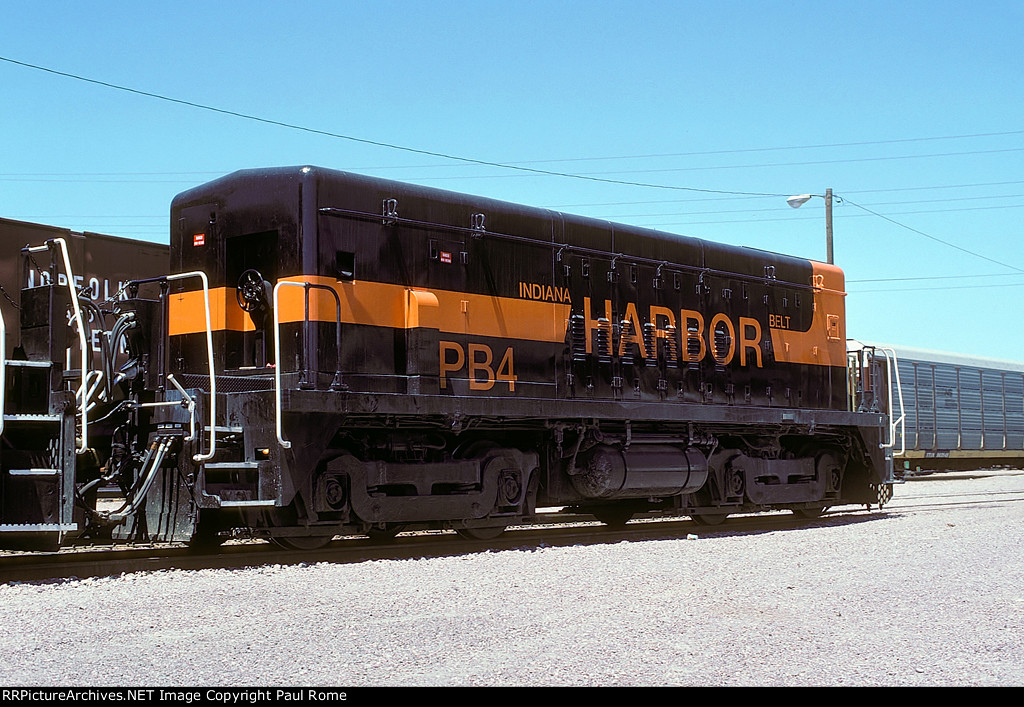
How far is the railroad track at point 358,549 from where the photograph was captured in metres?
7.91

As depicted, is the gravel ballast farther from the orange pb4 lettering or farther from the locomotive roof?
the locomotive roof

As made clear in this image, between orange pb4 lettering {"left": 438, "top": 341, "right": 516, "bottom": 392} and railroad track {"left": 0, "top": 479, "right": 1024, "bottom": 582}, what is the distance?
1482 mm

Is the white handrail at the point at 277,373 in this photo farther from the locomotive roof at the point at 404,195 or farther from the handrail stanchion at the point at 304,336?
the locomotive roof at the point at 404,195

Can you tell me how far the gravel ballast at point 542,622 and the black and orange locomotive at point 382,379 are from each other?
3.01ft

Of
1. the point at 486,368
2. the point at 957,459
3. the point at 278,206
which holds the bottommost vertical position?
the point at 957,459

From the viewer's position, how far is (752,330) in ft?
42.3

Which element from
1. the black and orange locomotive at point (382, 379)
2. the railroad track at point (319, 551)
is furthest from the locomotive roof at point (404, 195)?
the railroad track at point (319, 551)

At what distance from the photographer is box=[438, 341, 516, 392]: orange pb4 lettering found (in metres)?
9.50

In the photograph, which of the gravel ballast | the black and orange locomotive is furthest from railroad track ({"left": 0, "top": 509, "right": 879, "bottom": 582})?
the gravel ballast

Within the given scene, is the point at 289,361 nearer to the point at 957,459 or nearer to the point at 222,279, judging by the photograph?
the point at 222,279

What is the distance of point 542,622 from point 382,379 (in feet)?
13.0

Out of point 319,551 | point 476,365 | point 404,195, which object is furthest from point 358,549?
point 404,195
